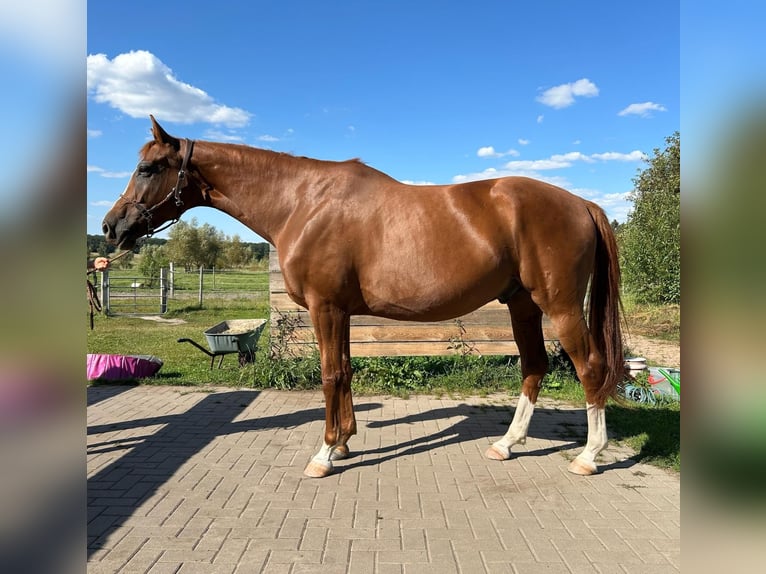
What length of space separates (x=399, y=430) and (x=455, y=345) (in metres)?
2.27

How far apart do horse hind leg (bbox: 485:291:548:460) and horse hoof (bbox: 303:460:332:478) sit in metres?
1.34

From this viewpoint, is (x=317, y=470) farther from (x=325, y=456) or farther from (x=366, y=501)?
(x=366, y=501)

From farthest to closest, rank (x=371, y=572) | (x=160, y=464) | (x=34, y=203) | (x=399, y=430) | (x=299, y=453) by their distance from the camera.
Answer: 1. (x=399, y=430)
2. (x=299, y=453)
3. (x=160, y=464)
4. (x=371, y=572)
5. (x=34, y=203)

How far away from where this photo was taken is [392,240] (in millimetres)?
3416

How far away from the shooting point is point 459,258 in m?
3.36

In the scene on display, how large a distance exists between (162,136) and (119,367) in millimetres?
4062

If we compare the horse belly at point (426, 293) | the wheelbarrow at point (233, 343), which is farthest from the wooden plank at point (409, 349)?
the horse belly at point (426, 293)

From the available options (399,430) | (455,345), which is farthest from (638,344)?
(399,430)

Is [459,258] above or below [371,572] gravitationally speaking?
above

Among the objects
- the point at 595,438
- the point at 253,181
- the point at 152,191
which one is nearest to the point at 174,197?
the point at 152,191

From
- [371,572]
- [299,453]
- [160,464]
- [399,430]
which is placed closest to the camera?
[371,572]

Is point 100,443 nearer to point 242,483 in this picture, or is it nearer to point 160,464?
point 160,464

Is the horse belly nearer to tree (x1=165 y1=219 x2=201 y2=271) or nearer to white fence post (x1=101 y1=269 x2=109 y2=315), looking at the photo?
white fence post (x1=101 y1=269 x2=109 y2=315)

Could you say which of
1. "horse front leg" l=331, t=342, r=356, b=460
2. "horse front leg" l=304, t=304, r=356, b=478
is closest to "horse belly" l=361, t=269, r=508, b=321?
"horse front leg" l=304, t=304, r=356, b=478
